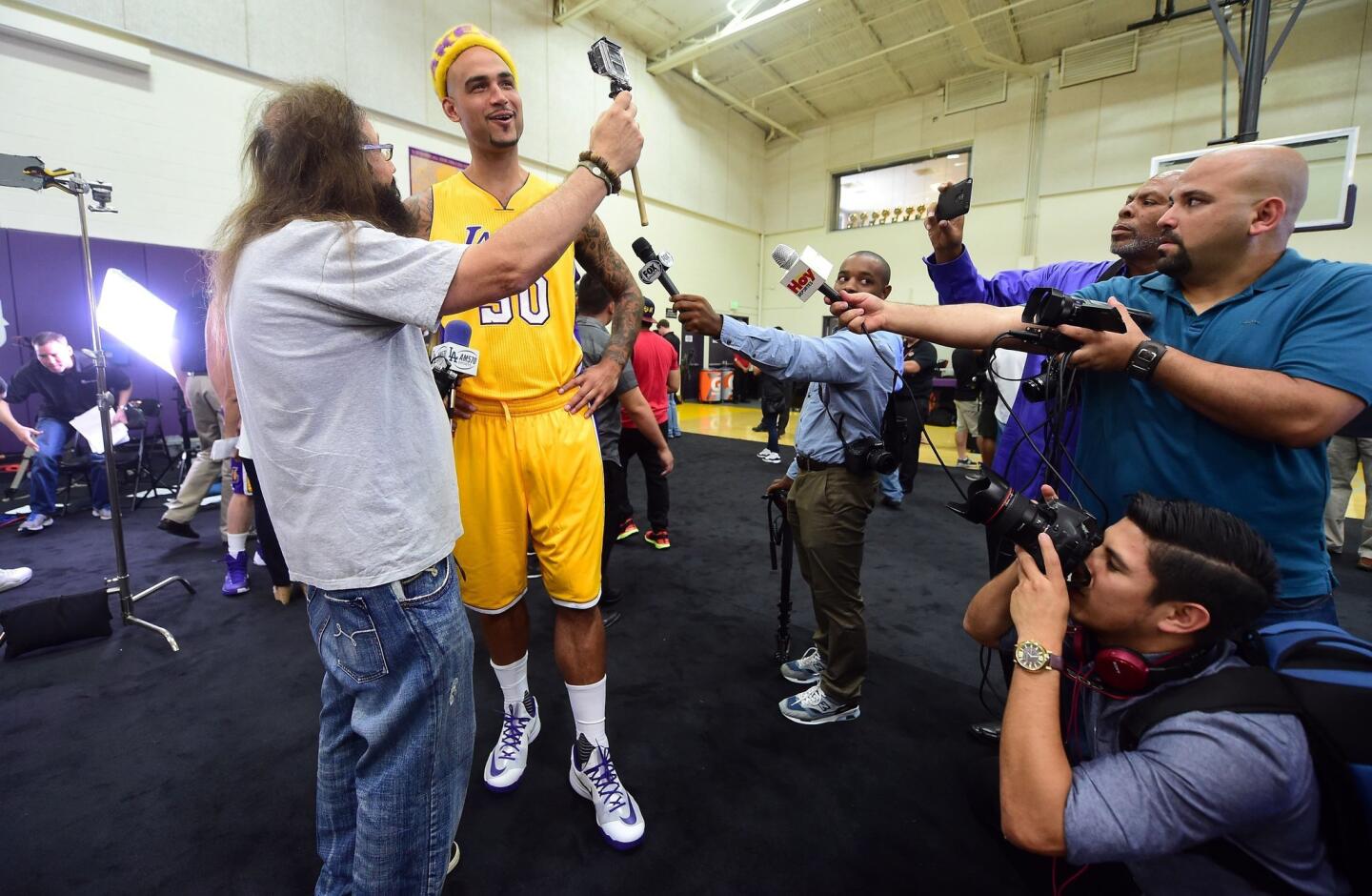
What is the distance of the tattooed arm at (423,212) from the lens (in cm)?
161

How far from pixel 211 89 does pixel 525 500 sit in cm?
831

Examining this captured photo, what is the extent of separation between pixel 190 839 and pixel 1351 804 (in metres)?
2.66

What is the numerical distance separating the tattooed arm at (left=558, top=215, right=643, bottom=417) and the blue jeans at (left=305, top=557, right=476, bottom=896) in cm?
81

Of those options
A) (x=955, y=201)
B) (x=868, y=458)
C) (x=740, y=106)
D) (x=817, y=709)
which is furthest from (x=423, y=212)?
(x=740, y=106)

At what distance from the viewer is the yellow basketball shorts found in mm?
1561

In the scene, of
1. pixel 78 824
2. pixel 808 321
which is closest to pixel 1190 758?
pixel 78 824

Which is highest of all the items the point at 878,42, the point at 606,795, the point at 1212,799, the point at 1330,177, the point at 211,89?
the point at 878,42

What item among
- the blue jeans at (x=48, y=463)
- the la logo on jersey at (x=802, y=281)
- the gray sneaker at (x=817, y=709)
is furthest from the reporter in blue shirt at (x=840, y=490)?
the blue jeans at (x=48, y=463)

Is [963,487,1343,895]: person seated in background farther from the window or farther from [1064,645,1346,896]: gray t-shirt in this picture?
the window

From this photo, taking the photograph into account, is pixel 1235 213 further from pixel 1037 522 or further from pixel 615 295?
pixel 615 295

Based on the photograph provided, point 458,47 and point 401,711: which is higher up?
point 458,47

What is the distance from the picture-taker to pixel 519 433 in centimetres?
156

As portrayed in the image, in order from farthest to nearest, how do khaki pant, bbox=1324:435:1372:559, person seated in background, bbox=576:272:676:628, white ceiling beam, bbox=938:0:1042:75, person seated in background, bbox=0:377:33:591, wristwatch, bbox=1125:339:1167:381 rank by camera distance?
white ceiling beam, bbox=938:0:1042:75 → khaki pant, bbox=1324:435:1372:559 → person seated in background, bbox=0:377:33:591 → person seated in background, bbox=576:272:676:628 → wristwatch, bbox=1125:339:1167:381

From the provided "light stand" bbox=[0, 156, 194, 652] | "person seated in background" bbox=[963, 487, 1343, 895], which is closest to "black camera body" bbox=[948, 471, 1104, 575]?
"person seated in background" bbox=[963, 487, 1343, 895]
